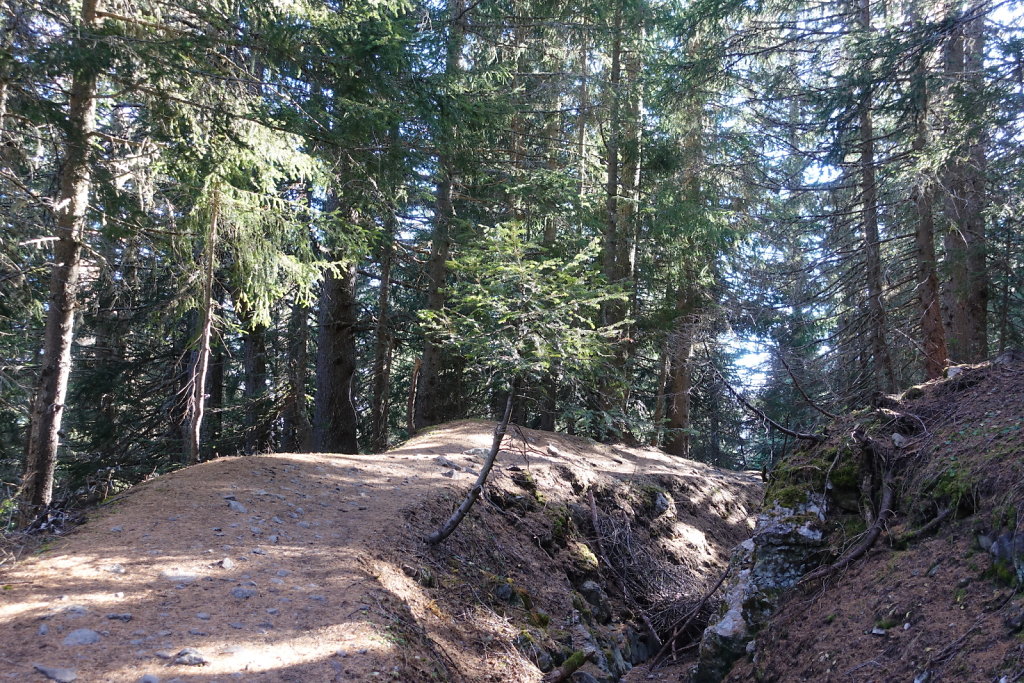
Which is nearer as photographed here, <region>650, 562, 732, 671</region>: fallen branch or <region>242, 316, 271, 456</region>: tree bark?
<region>650, 562, 732, 671</region>: fallen branch

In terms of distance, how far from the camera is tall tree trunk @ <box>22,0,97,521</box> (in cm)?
802

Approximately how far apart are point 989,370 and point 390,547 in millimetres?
6493

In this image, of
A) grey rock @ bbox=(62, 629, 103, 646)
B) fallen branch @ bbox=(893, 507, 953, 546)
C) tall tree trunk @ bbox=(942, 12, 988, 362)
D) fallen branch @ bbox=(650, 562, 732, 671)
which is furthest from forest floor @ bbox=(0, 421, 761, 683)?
tall tree trunk @ bbox=(942, 12, 988, 362)

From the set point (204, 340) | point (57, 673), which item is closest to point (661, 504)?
point (204, 340)

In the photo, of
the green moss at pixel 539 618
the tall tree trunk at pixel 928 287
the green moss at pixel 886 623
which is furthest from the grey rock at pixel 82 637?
the tall tree trunk at pixel 928 287

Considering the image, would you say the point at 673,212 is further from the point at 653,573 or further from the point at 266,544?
the point at 266,544

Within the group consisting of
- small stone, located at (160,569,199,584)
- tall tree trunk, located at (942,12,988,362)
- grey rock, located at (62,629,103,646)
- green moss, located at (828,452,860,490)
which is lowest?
grey rock, located at (62,629,103,646)

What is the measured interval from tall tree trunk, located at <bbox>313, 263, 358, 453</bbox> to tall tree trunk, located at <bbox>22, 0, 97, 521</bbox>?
5.29 meters

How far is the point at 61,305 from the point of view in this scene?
814 centimetres

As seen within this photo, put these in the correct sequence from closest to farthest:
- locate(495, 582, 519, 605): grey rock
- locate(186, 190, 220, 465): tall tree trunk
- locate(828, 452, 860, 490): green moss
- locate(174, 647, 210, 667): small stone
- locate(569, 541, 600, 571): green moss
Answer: locate(174, 647, 210, 667): small stone
locate(828, 452, 860, 490): green moss
locate(495, 582, 519, 605): grey rock
locate(186, 190, 220, 465): tall tree trunk
locate(569, 541, 600, 571): green moss

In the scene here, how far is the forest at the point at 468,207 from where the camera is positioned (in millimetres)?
8133

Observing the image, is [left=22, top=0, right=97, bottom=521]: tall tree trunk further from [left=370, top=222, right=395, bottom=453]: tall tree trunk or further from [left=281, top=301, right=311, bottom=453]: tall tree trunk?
[left=370, top=222, right=395, bottom=453]: tall tree trunk

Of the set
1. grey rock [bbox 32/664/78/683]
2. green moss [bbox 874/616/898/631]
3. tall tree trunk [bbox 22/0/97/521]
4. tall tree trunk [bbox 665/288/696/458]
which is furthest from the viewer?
tall tree trunk [bbox 665/288/696/458]

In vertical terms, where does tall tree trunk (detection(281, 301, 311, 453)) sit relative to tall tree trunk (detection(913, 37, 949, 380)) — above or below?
below
